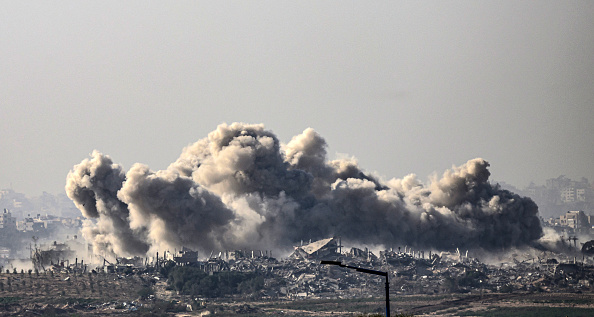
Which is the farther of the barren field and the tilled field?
the tilled field

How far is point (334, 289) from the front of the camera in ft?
614

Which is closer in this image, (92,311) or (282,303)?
(92,311)

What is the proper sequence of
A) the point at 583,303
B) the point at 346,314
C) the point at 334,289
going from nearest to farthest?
the point at 346,314
the point at 583,303
the point at 334,289

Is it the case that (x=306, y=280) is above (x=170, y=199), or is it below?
below

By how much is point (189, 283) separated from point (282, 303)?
667 inches

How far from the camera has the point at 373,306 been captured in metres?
170

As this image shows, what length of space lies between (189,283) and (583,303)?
205 ft

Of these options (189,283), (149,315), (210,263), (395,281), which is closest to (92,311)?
(149,315)

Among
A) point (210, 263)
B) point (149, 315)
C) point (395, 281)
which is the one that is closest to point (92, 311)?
point (149, 315)

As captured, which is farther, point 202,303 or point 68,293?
point 68,293

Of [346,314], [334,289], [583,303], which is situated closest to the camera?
[346,314]

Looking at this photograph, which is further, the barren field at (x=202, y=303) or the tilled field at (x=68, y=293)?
the tilled field at (x=68, y=293)

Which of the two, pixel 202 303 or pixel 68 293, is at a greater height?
pixel 68 293

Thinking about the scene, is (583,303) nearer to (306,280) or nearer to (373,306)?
(373,306)
